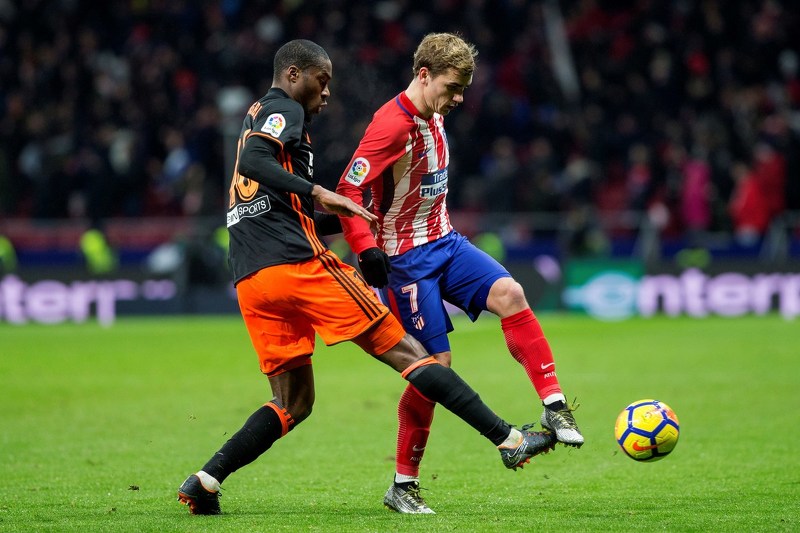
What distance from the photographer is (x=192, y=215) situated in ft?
68.4

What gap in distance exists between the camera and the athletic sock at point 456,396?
5.39 metres

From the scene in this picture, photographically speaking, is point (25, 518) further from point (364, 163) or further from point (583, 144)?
point (583, 144)

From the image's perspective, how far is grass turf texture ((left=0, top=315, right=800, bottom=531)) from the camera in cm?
555

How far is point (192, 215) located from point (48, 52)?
18.7ft

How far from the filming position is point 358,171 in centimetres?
571

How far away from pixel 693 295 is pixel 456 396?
1341cm

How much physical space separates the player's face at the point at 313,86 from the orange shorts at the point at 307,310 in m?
0.71

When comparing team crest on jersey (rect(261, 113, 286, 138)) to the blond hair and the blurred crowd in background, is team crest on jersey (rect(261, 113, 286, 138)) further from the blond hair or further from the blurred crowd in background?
the blurred crowd in background

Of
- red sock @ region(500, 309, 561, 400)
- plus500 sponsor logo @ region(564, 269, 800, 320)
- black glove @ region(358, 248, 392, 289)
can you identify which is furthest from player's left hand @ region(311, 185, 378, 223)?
plus500 sponsor logo @ region(564, 269, 800, 320)

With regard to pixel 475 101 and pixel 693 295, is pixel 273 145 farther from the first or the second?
pixel 475 101

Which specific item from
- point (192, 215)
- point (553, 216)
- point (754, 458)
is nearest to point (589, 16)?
point (553, 216)

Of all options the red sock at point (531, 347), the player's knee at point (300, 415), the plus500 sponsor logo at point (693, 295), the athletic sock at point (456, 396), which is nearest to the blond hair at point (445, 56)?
the red sock at point (531, 347)

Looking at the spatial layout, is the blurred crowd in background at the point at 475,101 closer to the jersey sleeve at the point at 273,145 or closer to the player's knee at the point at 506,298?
the player's knee at the point at 506,298

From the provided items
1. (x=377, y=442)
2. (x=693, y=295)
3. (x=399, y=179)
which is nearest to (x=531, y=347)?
(x=399, y=179)
